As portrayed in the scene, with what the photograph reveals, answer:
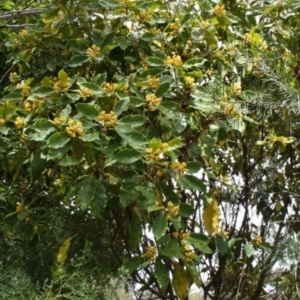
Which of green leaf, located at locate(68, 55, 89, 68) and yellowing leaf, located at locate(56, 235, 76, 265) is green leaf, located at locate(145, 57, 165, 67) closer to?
green leaf, located at locate(68, 55, 89, 68)

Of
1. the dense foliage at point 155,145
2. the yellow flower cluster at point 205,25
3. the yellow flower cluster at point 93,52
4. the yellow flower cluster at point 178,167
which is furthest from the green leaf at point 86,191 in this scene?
the yellow flower cluster at point 205,25

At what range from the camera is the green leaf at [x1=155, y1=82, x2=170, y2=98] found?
5.57 feet

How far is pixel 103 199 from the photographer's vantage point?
161 centimetres

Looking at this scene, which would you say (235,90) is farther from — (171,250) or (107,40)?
(171,250)

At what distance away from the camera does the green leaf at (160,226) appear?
1.54 metres

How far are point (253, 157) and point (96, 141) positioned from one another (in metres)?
0.99

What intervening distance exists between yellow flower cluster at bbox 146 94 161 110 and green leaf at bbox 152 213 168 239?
0.34m

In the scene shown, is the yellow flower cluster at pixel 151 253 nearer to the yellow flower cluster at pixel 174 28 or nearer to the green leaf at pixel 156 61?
the green leaf at pixel 156 61

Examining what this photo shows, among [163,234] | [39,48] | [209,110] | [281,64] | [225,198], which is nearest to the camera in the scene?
[163,234]

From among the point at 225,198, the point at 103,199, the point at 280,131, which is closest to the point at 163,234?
the point at 103,199

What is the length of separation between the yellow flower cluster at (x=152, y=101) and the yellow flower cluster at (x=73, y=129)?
0.27 meters

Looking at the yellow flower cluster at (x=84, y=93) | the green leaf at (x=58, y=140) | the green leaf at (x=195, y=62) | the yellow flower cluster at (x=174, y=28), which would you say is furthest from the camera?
the yellow flower cluster at (x=174, y=28)

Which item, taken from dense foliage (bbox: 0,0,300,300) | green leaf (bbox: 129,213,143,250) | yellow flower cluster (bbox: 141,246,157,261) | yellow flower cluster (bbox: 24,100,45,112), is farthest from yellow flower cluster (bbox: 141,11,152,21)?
yellow flower cluster (bbox: 141,246,157,261)

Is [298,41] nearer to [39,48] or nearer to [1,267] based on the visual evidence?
[39,48]
